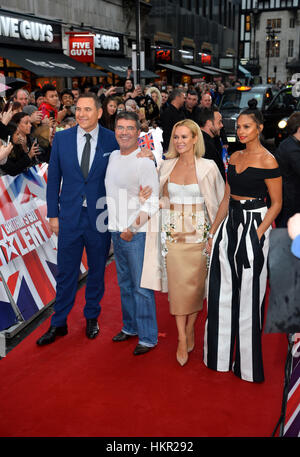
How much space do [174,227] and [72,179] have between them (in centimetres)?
102

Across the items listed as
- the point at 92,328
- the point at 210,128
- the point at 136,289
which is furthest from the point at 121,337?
the point at 210,128

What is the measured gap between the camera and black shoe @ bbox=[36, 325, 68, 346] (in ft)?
14.6

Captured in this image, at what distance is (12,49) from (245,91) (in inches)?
351

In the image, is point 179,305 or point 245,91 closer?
point 179,305

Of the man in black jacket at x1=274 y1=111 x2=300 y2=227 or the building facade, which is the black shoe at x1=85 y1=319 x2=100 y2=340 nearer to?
the man in black jacket at x1=274 y1=111 x2=300 y2=227

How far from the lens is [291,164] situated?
16.3 feet

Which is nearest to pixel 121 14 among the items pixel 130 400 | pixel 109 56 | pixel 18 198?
pixel 109 56

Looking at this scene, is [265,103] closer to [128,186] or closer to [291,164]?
[291,164]

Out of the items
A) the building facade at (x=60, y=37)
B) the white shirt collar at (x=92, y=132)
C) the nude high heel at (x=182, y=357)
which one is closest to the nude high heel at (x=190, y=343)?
the nude high heel at (x=182, y=357)

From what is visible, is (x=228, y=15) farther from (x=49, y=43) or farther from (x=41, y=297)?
(x=41, y=297)

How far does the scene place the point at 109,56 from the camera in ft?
85.6

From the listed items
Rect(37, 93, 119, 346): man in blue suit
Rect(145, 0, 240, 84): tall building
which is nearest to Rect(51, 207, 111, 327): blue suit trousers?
Rect(37, 93, 119, 346): man in blue suit

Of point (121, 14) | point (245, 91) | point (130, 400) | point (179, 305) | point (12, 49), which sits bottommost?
point (130, 400)

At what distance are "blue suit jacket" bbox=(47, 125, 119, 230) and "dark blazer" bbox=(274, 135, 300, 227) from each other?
1.93 meters
